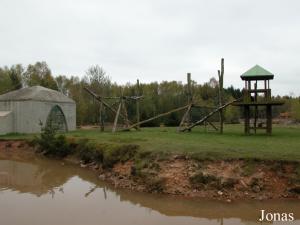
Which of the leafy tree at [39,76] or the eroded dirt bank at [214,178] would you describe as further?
the leafy tree at [39,76]

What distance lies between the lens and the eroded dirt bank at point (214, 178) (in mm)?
11978

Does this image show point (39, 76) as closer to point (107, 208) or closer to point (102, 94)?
point (102, 94)

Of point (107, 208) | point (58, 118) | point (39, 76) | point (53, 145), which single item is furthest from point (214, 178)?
point (39, 76)

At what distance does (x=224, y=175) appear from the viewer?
12469 millimetres

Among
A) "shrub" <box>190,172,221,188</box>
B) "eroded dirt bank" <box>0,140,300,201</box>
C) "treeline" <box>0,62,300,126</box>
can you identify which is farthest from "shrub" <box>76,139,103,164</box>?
"treeline" <box>0,62,300,126</box>

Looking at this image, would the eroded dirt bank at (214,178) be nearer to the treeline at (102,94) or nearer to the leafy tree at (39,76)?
the treeline at (102,94)

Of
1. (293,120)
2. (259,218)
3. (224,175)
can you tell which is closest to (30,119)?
(224,175)

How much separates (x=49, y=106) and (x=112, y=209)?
78.9 feet

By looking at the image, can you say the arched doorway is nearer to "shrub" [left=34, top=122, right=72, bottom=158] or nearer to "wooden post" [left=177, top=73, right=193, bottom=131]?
"shrub" [left=34, top=122, right=72, bottom=158]

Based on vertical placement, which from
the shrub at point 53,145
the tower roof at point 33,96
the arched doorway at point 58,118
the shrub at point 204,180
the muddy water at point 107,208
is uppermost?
the tower roof at point 33,96

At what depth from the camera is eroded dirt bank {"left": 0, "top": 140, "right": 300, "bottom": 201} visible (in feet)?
39.3

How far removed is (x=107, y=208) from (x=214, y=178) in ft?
12.4


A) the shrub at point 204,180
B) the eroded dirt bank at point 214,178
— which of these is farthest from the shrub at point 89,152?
the shrub at point 204,180

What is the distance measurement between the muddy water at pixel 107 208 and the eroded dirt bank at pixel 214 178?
48 cm
